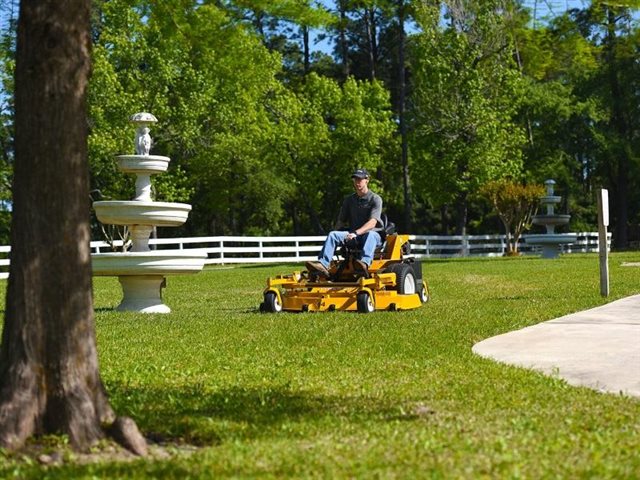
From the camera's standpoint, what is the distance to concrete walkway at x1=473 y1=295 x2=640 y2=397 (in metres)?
7.21

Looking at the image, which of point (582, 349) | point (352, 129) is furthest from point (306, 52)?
point (582, 349)

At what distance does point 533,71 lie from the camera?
7.95 metres

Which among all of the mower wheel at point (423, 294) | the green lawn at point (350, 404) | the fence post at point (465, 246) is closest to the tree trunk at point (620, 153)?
the fence post at point (465, 246)

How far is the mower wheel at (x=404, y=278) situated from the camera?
523 inches

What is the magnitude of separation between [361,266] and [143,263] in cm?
292

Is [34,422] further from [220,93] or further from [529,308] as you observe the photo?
[220,93]

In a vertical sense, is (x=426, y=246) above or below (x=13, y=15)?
below

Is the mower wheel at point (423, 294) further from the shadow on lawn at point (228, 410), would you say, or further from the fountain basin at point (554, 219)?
the fountain basin at point (554, 219)

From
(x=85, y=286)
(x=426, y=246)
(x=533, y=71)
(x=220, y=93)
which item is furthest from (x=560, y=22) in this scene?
(x=220, y=93)

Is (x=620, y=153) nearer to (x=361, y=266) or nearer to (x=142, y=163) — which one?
(x=142, y=163)

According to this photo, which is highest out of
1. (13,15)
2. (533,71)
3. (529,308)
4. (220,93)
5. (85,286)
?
(220,93)

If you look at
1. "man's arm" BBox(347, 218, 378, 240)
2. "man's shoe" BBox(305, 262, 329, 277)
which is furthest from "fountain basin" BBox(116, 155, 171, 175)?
"man's arm" BBox(347, 218, 378, 240)

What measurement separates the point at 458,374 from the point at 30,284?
341 cm

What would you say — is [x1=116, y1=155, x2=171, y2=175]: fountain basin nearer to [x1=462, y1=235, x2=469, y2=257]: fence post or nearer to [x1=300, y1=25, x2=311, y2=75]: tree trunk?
[x1=462, y1=235, x2=469, y2=257]: fence post
